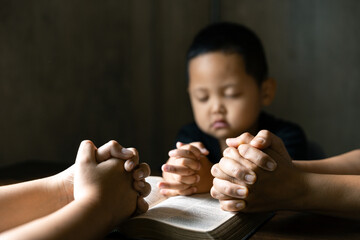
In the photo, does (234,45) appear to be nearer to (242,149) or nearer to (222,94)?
(222,94)

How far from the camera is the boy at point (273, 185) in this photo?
0.64m

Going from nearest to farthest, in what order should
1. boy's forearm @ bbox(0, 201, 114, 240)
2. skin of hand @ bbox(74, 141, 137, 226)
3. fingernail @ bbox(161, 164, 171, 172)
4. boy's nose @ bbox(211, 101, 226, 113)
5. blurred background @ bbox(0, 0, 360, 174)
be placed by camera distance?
boy's forearm @ bbox(0, 201, 114, 240)
skin of hand @ bbox(74, 141, 137, 226)
fingernail @ bbox(161, 164, 171, 172)
boy's nose @ bbox(211, 101, 226, 113)
blurred background @ bbox(0, 0, 360, 174)

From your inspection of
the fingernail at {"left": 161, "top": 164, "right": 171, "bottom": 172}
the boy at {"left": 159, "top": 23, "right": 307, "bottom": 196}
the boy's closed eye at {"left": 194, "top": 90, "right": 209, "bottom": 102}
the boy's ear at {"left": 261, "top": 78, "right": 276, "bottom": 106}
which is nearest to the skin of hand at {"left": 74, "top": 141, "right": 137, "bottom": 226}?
the fingernail at {"left": 161, "top": 164, "right": 171, "bottom": 172}

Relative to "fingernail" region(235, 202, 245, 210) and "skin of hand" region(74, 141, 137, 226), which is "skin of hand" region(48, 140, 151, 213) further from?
"fingernail" region(235, 202, 245, 210)

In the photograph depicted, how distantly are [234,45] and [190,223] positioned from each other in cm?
84

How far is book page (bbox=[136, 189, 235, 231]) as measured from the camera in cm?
57

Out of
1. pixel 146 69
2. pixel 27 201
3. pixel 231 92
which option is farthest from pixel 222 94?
pixel 146 69

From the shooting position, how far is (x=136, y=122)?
222cm

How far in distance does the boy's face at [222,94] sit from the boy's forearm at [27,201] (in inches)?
24.9

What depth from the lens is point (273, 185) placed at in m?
0.64

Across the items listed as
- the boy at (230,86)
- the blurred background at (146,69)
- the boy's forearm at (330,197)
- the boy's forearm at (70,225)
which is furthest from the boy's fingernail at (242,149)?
the blurred background at (146,69)

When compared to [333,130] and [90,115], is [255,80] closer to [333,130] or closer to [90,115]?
[90,115]

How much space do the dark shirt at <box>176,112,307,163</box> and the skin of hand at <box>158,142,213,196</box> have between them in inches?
20.4

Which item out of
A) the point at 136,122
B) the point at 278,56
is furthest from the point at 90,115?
the point at 278,56
